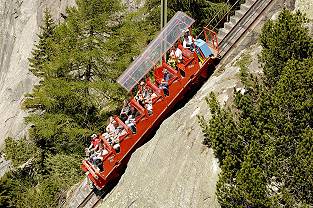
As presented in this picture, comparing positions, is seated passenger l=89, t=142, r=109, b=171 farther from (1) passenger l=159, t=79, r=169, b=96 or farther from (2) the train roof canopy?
(1) passenger l=159, t=79, r=169, b=96

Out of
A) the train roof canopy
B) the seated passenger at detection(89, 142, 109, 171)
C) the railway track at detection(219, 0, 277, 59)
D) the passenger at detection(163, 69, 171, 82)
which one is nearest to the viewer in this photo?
the passenger at detection(163, 69, 171, 82)

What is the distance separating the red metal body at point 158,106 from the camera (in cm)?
1911

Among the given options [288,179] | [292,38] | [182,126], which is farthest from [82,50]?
[288,179]

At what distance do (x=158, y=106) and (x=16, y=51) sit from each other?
36.4 m

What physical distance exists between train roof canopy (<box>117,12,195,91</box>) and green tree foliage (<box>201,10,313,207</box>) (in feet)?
24.4

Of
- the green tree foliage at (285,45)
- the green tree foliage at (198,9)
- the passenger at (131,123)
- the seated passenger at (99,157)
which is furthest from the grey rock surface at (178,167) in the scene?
the green tree foliage at (198,9)

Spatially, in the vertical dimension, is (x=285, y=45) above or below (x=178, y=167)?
above

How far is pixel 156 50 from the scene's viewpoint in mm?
20359

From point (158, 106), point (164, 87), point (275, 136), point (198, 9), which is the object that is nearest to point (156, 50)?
point (164, 87)

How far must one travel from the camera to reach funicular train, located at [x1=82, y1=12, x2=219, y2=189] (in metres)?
19.2

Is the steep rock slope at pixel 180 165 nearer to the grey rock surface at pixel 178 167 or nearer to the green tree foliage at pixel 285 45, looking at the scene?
Answer: the grey rock surface at pixel 178 167

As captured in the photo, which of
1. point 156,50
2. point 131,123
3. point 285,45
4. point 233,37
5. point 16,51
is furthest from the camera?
point 16,51

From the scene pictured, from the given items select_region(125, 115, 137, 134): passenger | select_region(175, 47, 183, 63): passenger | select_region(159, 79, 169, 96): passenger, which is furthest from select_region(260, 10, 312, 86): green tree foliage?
select_region(125, 115, 137, 134): passenger

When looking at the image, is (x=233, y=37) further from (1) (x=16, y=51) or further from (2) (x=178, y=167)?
(1) (x=16, y=51)
